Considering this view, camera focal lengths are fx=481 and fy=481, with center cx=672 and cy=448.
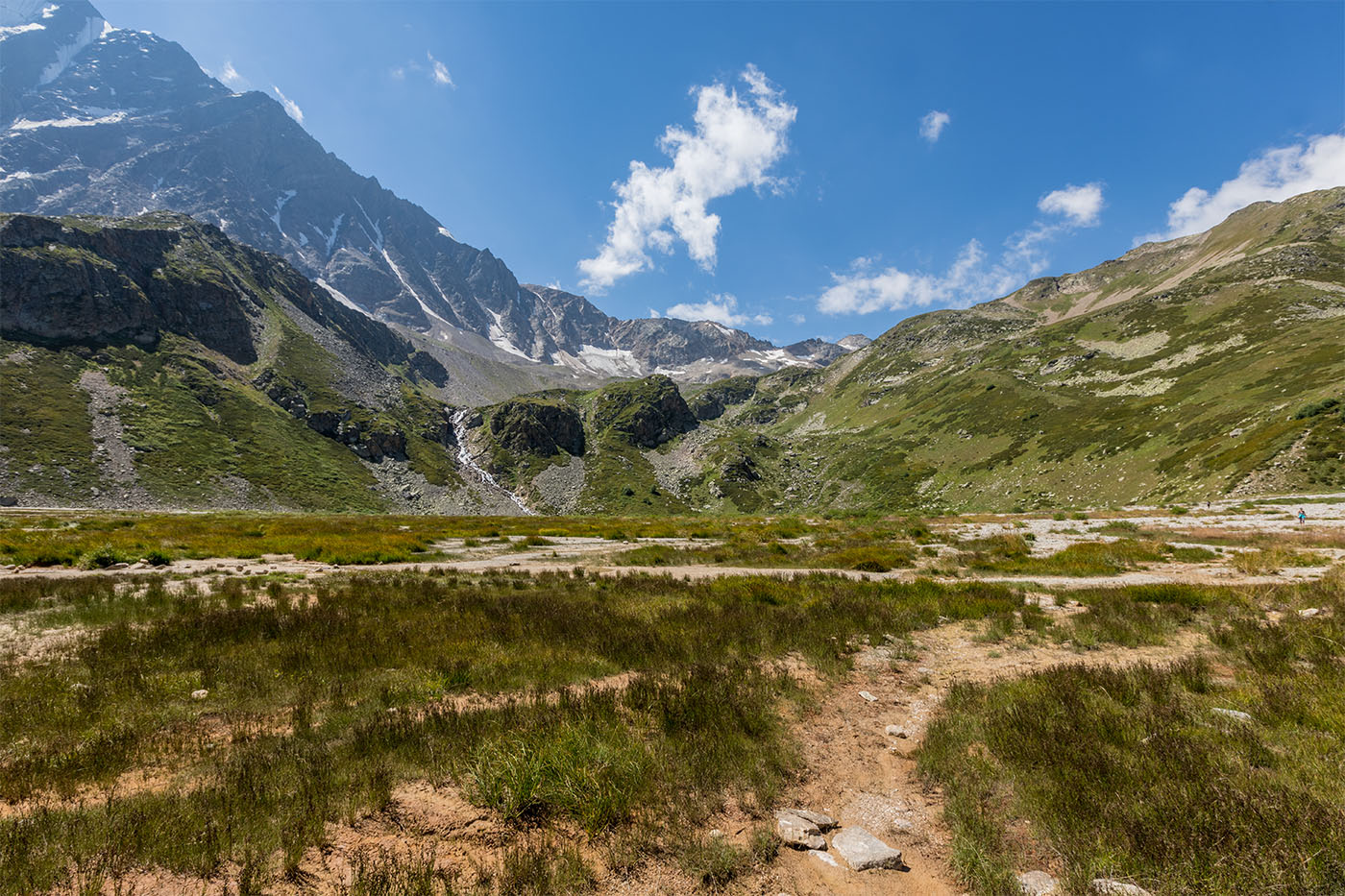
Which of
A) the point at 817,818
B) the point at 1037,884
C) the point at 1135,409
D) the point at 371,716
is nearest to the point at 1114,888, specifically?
the point at 1037,884

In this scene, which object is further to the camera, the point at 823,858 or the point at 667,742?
the point at 667,742

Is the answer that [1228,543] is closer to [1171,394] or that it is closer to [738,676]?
[738,676]

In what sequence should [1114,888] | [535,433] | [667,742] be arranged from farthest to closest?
1. [535,433]
2. [667,742]
3. [1114,888]

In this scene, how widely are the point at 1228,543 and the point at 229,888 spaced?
37.3m

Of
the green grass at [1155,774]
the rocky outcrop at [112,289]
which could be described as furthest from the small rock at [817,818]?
the rocky outcrop at [112,289]

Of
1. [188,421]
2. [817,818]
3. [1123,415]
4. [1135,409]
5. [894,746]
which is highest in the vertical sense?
[1135,409]

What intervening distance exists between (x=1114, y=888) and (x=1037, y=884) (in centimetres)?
54

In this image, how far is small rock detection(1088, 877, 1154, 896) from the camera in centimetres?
380

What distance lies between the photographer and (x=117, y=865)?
156 inches

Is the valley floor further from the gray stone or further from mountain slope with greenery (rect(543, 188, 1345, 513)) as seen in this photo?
mountain slope with greenery (rect(543, 188, 1345, 513))

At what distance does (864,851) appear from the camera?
468cm

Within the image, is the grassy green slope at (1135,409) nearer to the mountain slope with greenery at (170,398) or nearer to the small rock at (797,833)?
the small rock at (797,833)

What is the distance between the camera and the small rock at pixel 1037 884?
4.02 meters

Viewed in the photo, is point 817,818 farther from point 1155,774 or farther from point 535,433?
point 535,433
